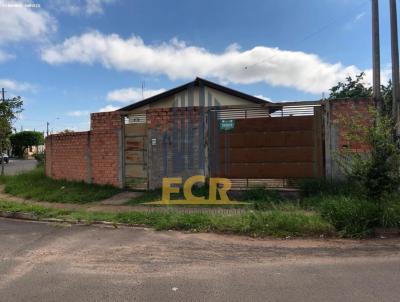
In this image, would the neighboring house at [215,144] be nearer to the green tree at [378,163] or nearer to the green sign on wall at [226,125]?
the green sign on wall at [226,125]

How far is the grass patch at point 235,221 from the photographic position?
6.66m

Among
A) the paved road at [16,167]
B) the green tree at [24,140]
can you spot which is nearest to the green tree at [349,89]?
the paved road at [16,167]

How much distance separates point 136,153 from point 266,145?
396cm

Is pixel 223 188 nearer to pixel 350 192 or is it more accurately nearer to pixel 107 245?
pixel 350 192

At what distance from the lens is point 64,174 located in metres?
13.7

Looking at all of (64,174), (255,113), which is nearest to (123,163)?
(64,174)

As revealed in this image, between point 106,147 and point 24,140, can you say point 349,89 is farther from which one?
point 24,140

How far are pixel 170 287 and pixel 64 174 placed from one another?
10.5 metres

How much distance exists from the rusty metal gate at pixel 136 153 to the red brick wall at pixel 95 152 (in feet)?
0.85

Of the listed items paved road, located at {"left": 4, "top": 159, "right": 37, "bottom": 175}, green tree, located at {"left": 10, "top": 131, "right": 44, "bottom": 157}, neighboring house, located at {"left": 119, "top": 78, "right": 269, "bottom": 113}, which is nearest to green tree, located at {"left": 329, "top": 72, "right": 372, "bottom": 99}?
neighboring house, located at {"left": 119, "top": 78, "right": 269, "bottom": 113}

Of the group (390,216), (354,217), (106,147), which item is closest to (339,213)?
(354,217)

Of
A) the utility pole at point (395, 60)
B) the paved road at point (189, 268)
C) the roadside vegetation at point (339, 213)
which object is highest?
the utility pole at point (395, 60)

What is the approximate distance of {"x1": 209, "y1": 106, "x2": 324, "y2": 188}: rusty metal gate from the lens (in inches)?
401

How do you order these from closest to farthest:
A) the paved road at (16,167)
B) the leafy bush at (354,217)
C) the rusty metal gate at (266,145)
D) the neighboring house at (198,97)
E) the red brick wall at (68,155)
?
the leafy bush at (354,217) → the rusty metal gate at (266,145) → the red brick wall at (68,155) → the neighboring house at (198,97) → the paved road at (16,167)
